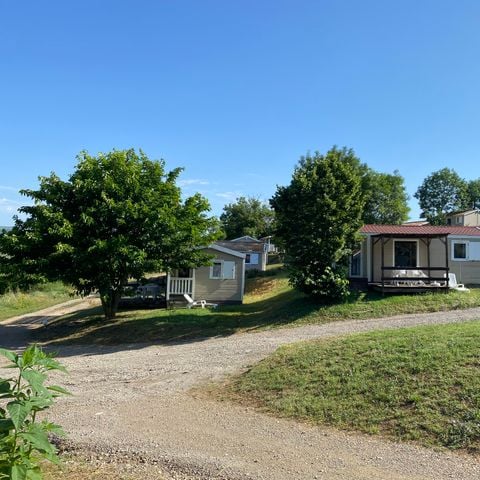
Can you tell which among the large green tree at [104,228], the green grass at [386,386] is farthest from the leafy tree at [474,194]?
the green grass at [386,386]

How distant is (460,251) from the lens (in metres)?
24.7

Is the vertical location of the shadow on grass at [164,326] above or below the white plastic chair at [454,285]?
below

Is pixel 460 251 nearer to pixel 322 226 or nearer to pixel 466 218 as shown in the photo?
→ pixel 322 226

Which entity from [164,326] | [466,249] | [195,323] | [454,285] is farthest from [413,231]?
[164,326]

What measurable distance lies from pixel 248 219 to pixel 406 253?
48.3 meters

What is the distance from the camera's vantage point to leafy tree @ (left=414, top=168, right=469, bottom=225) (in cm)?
7869

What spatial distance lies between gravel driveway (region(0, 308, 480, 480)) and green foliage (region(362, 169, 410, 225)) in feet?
129

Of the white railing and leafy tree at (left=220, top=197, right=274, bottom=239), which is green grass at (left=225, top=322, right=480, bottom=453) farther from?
leafy tree at (left=220, top=197, right=274, bottom=239)

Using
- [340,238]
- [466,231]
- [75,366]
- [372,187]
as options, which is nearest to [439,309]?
[340,238]

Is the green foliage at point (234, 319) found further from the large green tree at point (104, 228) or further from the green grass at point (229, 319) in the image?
the large green tree at point (104, 228)

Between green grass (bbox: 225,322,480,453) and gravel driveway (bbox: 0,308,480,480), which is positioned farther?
green grass (bbox: 225,322,480,453)

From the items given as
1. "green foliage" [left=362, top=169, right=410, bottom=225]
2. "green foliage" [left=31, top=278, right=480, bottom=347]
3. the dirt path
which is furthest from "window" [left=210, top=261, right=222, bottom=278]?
"green foliage" [left=362, top=169, right=410, bottom=225]

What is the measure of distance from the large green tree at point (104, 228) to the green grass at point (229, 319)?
1.76 m

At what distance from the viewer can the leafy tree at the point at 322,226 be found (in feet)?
61.8
